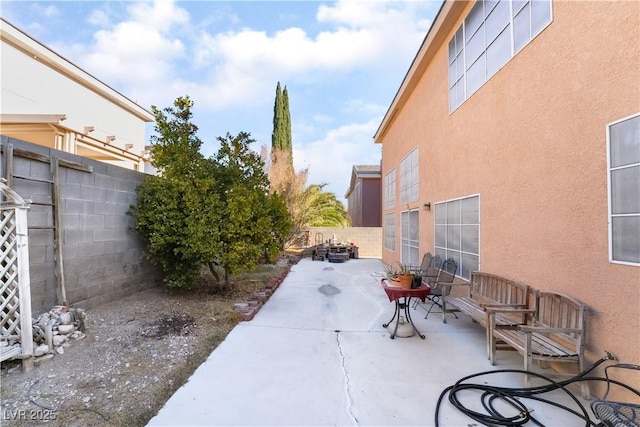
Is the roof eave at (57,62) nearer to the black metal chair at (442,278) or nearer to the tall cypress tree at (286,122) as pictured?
the tall cypress tree at (286,122)

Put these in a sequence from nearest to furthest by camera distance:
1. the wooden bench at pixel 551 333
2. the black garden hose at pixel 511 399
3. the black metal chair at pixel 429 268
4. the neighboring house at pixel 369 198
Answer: the black garden hose at pixel 511 399 → the wooden bench at pixel 551 333 → the black metal chair at pixel 429 268 → the neighboring house at pixel 369 198

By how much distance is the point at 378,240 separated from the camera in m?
16.3

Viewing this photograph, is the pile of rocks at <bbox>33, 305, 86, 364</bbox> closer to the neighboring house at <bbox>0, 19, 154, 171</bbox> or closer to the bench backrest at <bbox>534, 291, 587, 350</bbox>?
the bench backrest at <bbox>534, 291, 587, 350</bbox>

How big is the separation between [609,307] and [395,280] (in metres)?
2.44

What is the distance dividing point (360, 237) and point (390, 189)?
15.4ft

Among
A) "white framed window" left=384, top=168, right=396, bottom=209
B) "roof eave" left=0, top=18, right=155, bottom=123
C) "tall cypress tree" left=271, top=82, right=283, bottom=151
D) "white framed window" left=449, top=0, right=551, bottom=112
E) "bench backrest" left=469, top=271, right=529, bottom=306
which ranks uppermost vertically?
"tall cypress tree" left=271, top=82, right=283, bottom=151

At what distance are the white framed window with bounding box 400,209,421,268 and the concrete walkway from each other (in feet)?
10.1

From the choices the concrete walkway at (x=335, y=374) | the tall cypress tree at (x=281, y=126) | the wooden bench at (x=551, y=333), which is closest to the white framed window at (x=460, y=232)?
the concrete walkway at (x=335, y=374)

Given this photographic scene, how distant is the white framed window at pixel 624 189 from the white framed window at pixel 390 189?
8.66 m

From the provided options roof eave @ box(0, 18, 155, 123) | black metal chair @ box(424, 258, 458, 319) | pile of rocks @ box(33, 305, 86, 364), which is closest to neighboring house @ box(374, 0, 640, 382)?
black metal chair @ box(424, 258, 458, 319)

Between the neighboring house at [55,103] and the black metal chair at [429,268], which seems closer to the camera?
the black metal chair at [429,268]

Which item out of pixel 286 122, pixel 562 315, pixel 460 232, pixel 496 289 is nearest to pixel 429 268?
pixel 460 232

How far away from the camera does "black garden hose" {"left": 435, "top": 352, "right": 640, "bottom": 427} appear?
248 cm

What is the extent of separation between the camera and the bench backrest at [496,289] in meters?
3.99
